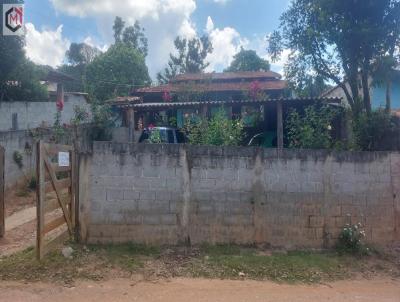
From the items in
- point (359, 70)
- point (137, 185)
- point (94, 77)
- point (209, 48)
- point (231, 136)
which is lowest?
point (137, 185)

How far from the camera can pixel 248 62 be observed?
1449 inches

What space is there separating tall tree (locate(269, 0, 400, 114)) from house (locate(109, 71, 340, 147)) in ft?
4.60

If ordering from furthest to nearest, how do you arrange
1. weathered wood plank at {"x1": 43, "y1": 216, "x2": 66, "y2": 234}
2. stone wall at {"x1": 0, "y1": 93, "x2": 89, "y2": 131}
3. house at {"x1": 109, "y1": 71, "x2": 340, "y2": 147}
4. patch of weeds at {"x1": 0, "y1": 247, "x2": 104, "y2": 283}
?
stone wall at {"x1": 0, "y1": 93, "x2": 89, "y2": 131} < house at {"x1": 109, "y1": 71, "x2": 340, "y2": 147} < weathered wood plank at {"x1": 43, "y1": 216, "x2": 66, "y2": 234} < patch of weeds at {"x1": 0, "y1": 247, "x2": 104, "y2": 283}

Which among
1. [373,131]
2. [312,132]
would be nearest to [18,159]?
[312,132]

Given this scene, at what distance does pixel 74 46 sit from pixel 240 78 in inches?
910

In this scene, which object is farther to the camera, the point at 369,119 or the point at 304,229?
the point at 369,119

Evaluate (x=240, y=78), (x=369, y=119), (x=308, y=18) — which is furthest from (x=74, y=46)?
(x=369, y=119)

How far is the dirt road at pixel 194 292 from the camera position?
492 centimetres

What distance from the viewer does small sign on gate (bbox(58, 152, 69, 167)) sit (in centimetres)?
606

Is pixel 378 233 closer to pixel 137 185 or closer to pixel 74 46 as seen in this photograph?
pixel 137 185

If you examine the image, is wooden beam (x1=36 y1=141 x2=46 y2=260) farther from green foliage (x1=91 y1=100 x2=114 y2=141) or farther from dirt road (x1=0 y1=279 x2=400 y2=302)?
green foliage (x1=91 y1=100 x2=114 y2=141)

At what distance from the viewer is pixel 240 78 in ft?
86.3

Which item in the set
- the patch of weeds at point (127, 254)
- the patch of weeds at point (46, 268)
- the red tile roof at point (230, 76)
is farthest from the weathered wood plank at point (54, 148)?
the red tile roof at point (230, 76)

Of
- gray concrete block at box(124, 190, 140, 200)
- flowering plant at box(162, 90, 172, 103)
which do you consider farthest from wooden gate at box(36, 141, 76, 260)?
flowering plant at box(162, 90, 172, 103)
